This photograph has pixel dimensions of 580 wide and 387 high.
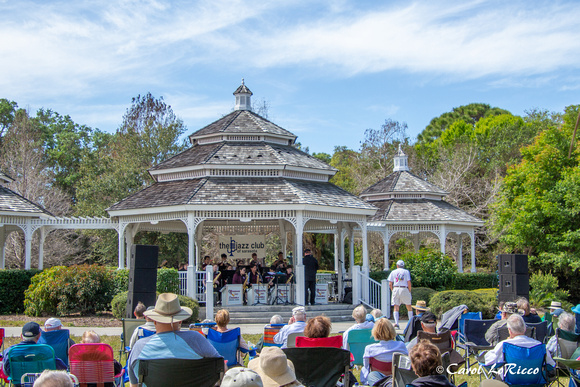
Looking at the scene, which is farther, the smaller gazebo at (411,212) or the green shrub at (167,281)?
the smaller gazebo at (411,212)

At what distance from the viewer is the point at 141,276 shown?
13.0 metres

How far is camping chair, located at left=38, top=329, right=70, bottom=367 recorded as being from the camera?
8.30 metres

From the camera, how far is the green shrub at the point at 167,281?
18.1 m

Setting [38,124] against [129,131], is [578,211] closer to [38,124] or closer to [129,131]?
[129,131]

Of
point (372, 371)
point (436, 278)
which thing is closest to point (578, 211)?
point (436, 278)

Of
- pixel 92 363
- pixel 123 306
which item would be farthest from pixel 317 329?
pixel 123 306

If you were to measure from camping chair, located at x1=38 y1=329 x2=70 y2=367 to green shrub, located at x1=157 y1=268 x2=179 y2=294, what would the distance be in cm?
953

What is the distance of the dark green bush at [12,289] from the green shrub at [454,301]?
12.7 m

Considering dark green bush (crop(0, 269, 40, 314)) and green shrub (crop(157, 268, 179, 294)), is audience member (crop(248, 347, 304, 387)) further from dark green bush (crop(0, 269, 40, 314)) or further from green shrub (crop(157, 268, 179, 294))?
dark green bush (crop(0, 269, 40, 314))

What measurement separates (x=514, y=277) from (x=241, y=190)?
28.6 feet

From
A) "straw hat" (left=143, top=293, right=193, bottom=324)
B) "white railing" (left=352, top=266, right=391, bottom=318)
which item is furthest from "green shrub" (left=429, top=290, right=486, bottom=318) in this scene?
"straw hat" (left=143, top=293, right=193, bottom=324)

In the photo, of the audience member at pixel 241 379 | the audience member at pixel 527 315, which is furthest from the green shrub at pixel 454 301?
the audience member at pixel 241 379

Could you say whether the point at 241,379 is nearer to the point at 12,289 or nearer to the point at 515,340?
the point at 515,340

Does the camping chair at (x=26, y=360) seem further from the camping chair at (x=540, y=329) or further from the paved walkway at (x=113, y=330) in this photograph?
the paved walkway at (x=113, y=330)
